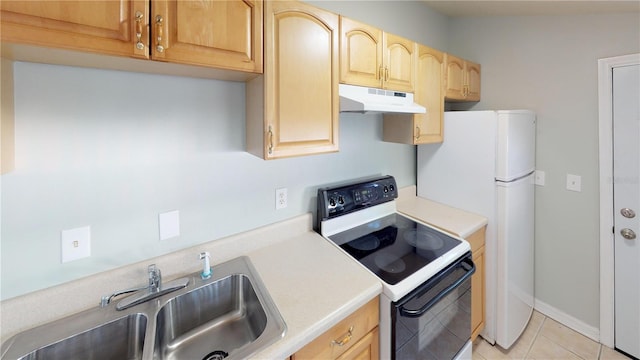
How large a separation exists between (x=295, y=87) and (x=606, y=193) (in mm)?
2204

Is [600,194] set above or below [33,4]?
below

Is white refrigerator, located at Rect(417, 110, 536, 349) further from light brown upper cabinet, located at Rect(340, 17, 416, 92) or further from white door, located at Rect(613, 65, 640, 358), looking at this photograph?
light brown upper cabinet, located at Rect(340, 17, 416, 92)

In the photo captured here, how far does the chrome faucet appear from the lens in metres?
0.99

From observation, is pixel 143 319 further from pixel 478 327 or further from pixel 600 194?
pixel 600 194

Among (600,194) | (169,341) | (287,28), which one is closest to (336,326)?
(169,341)

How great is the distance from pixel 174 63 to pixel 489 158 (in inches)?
73.2

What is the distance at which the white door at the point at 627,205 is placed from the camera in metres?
1.68

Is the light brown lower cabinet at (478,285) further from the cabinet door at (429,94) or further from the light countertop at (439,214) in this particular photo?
the cabinet door at (429,94)

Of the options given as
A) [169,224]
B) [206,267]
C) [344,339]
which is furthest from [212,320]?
[344,339]

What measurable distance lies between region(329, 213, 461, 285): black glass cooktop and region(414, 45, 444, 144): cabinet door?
1.94 feet

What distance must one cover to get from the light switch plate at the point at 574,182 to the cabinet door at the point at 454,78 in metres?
0.97

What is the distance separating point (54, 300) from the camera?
95cm

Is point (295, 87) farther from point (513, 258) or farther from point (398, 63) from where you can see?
point (513, 258)

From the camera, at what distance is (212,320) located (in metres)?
1.16
